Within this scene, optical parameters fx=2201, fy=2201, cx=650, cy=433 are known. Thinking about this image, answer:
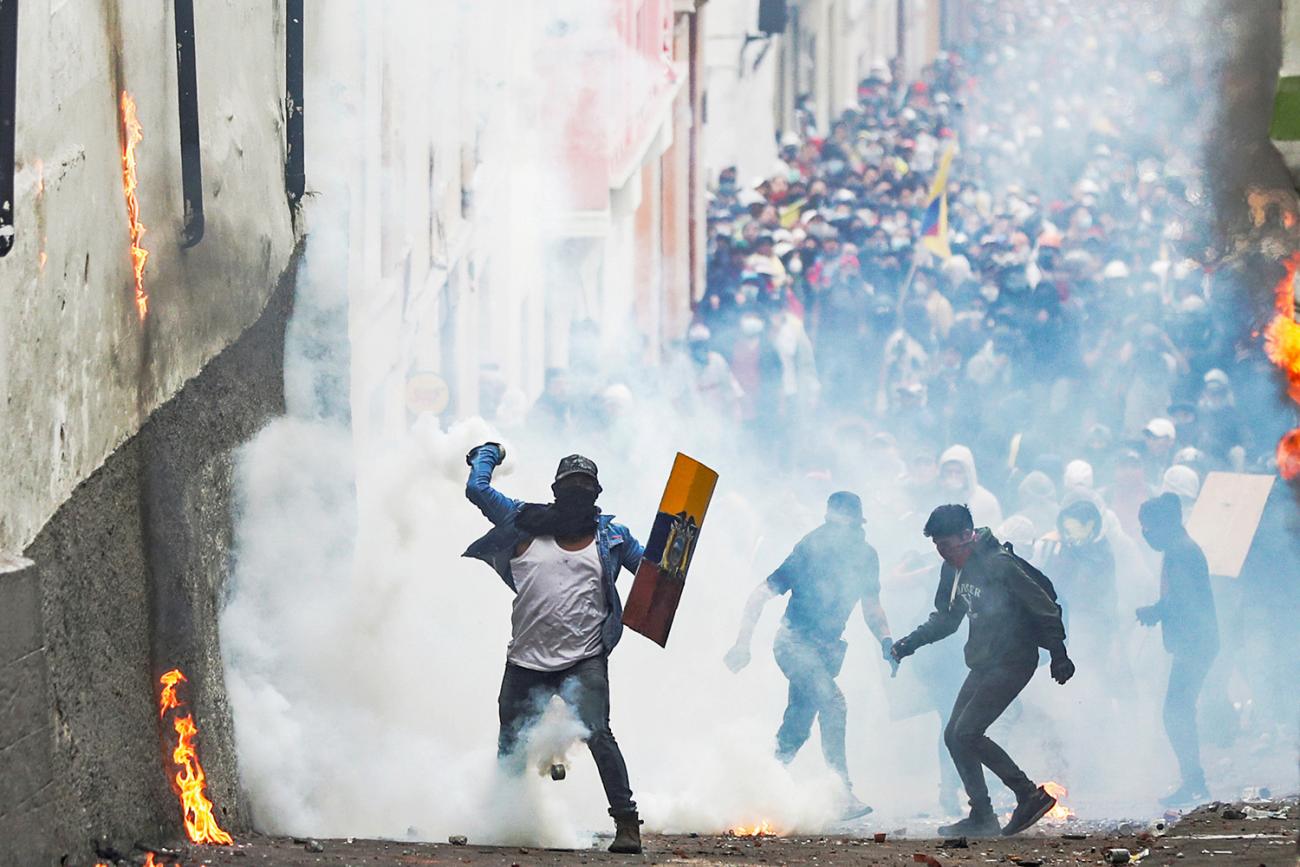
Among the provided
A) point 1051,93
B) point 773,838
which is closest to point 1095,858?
point 773,838

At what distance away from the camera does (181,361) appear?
7.57m

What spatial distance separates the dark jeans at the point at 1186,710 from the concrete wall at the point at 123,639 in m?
4.91

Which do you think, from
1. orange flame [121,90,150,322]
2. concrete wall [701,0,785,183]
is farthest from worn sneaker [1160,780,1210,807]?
concrete wall [701,0,785,183]

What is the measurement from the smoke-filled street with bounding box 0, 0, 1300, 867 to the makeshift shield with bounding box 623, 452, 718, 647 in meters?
0.02

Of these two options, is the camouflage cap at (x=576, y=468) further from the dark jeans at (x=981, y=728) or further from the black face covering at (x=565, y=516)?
the dark jeans at (x=981, y=728)

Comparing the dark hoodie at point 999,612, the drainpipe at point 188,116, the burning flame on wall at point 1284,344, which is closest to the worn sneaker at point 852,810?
the dark hoodie at point 999,612

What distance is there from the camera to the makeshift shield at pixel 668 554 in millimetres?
8078

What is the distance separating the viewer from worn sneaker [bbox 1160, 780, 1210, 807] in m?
10.2

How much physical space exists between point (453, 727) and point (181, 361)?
2.80m

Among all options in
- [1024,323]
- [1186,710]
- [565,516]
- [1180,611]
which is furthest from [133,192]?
[1024,323]

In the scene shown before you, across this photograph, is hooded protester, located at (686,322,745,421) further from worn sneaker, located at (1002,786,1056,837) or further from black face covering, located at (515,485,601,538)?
black face covering, located at (515,485,601,538)

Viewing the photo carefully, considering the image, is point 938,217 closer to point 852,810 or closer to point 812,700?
point 812,700

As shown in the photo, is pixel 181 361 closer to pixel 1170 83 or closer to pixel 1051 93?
pixel 1170 83

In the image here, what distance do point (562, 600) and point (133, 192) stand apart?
2134 mm
